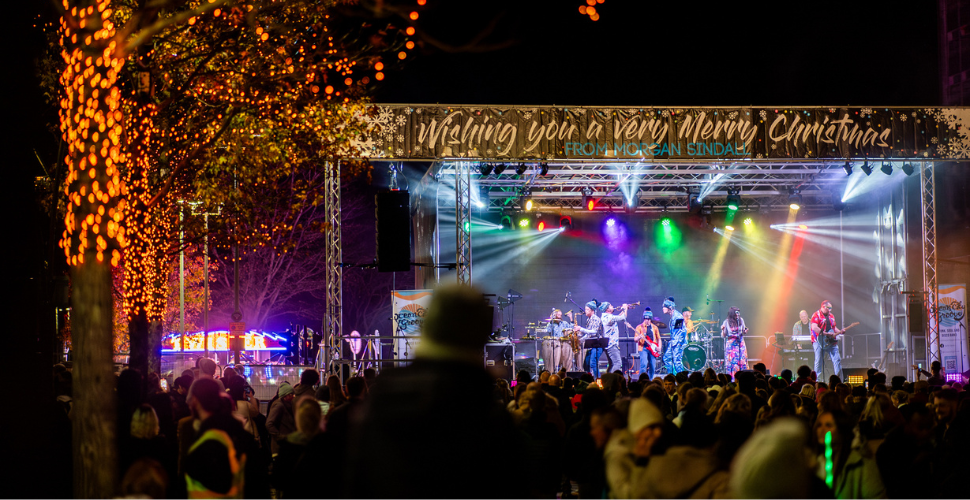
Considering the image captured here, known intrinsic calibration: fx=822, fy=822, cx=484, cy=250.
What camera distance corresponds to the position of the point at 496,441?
2762 mm

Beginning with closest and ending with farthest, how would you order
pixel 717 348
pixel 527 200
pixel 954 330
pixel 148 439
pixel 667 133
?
pixel 148 439, pixel 667 133, pixel 954 330, pixel 717 348, pixel 527 200

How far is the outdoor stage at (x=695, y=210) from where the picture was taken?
15.8 metres

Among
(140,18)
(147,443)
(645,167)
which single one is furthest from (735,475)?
(645,167)

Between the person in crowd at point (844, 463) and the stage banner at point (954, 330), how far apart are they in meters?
17.2

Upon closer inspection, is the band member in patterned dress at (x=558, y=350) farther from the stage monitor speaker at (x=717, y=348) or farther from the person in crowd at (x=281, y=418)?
the person in crowd at (x=281, y=418)

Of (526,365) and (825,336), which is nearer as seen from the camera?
(825,336)

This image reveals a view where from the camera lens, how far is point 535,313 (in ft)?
85.8

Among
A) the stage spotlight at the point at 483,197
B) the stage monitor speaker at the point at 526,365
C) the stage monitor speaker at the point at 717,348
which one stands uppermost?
the stage spotlight at the point at 483,197

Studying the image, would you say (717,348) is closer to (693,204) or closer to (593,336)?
(593,336)

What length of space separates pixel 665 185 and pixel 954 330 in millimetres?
8336

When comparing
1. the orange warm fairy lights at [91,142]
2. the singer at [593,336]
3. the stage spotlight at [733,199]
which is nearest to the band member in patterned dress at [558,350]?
the singer at [593,336]

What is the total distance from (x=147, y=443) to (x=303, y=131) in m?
8.81

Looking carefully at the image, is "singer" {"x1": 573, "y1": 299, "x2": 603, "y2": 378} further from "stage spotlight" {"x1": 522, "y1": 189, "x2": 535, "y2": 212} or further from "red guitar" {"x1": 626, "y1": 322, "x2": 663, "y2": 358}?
"stage spotlight" {"x1": 522, "y1": 189, "x2": 535, "y2": 212}

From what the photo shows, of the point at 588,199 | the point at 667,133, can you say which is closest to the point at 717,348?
the point at 588,199
